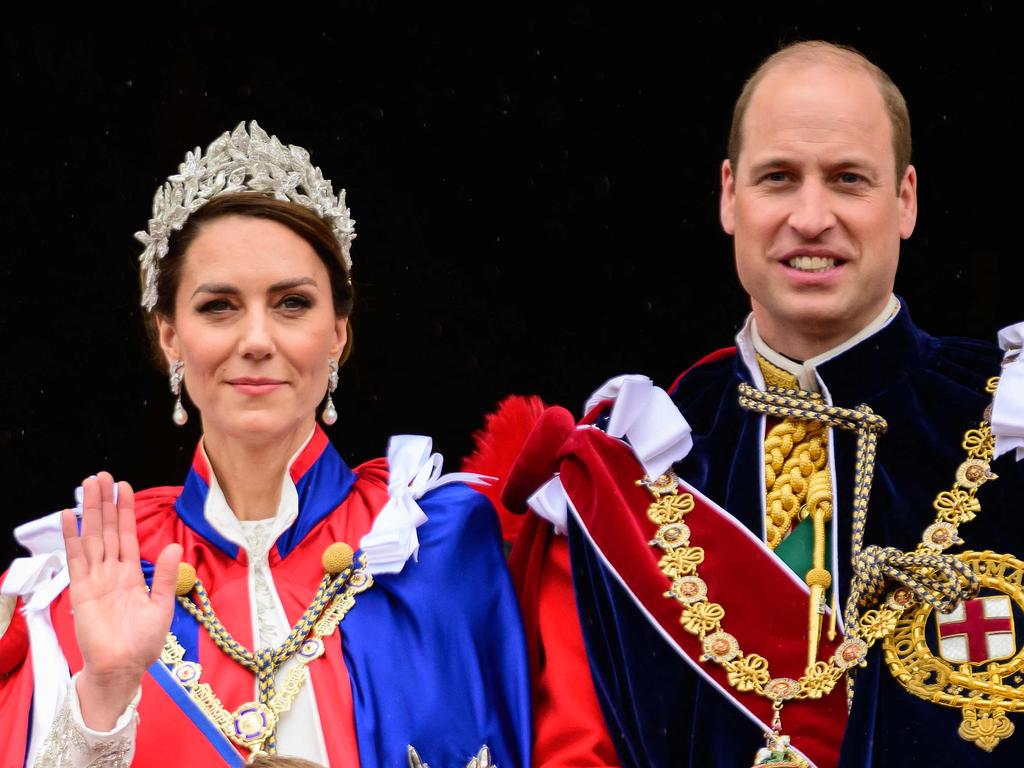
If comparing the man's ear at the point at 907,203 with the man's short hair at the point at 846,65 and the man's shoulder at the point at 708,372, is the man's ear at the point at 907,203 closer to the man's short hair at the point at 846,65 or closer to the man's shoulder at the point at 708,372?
the man's short hair at the point at 846,65

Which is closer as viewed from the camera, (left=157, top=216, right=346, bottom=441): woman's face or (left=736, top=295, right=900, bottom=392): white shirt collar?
(left=736, top=295, right=900, bottom=392): white shirt collar

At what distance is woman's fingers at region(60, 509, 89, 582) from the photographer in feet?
11.3

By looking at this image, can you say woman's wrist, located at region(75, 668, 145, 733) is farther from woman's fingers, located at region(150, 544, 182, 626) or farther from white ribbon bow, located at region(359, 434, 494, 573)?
white ribbon bow, located at region(359, 434, 494, 573)

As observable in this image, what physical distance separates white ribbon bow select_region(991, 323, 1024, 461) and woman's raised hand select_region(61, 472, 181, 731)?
1366mm

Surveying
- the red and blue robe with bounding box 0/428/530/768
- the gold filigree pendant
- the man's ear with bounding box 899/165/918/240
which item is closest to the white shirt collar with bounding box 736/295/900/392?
the man's ear with bounding box 899/165/918/240

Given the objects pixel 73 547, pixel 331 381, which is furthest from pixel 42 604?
pixel 331 381

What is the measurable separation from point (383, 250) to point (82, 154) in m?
0.76

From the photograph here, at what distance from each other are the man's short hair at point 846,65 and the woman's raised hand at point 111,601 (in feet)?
4.01

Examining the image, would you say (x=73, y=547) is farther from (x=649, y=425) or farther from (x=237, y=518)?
(x=649, y=425)

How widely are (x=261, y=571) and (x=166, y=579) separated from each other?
347mm

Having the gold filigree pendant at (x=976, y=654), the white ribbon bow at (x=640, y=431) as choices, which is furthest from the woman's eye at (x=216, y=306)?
the gold filigree pendant at (x=976, y=654)

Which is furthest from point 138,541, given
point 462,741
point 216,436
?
point 462,741

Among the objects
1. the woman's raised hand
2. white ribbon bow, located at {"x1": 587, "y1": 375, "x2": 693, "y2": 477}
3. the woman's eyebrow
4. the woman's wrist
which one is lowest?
the woman's wrist

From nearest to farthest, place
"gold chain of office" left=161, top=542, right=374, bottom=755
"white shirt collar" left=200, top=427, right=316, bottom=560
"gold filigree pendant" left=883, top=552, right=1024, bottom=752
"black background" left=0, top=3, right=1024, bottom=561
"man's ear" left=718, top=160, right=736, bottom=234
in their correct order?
1. "gold filigree pendant" left=883, top=552, right=1024, bottom=752
2. "gold chain of office" left=161, top=542, right=374, bottom=755
3. "man's ear" left=718, top=160, right=736, bottom=234
4. "white shirt collar" left=200, top=427, right=316, bottom=560
5. "black background" left=0, top=3, right=1024, bottom=561
